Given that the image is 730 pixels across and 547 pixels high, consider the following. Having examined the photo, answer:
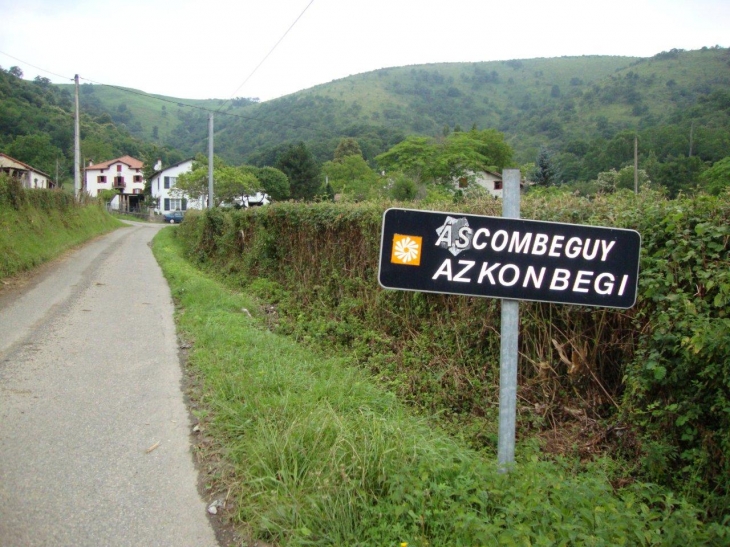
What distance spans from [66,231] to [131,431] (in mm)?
A: 22060

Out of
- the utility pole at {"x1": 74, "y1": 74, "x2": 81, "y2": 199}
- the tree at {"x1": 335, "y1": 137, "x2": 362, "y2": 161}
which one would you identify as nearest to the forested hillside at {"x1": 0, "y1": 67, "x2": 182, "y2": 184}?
the utility pole at {"x1": 74, "y1": 74, "x2": 81, "y2": 199}

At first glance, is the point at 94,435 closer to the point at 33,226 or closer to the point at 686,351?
the point at 686,351

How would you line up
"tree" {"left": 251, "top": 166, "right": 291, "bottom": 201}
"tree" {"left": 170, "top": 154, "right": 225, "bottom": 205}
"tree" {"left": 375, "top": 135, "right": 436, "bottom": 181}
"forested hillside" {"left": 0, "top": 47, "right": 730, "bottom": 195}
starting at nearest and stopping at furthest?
"forested hillside" {"left": 0, "top": 47, "right": 730, "bottom": 195} → "tree" {"left": 375, "top": 135, "right": 436, "bottom": 181} → "tree" {"left": 170, "top": 154, "right": 225, "bottom": 205} → "tree" {"left": 251, "top": 166, "right": 291, "bottom": 201}

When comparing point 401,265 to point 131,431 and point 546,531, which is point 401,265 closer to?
point 546,531

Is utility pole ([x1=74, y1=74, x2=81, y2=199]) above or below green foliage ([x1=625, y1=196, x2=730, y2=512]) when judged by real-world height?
above

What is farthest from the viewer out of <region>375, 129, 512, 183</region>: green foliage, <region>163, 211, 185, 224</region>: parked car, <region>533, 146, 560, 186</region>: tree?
<region>163, 211, 185, 224</region>: parked car

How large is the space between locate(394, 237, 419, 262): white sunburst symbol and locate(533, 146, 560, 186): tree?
4154 centimetres

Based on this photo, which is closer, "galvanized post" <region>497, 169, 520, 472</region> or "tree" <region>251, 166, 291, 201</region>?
"galvanized post" <region>497, 169, 520, 472</region>

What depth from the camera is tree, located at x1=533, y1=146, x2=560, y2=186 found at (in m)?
43.7

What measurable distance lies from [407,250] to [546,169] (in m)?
47.1

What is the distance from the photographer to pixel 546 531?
287cm

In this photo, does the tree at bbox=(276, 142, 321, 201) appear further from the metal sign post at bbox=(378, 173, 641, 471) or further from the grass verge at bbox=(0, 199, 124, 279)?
the metal sign post at bbox=(378, 173, 641, 471)

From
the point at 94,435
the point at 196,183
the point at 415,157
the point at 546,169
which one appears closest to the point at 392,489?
the point at 94,435

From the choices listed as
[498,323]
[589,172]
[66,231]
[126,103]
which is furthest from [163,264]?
[126,103]
